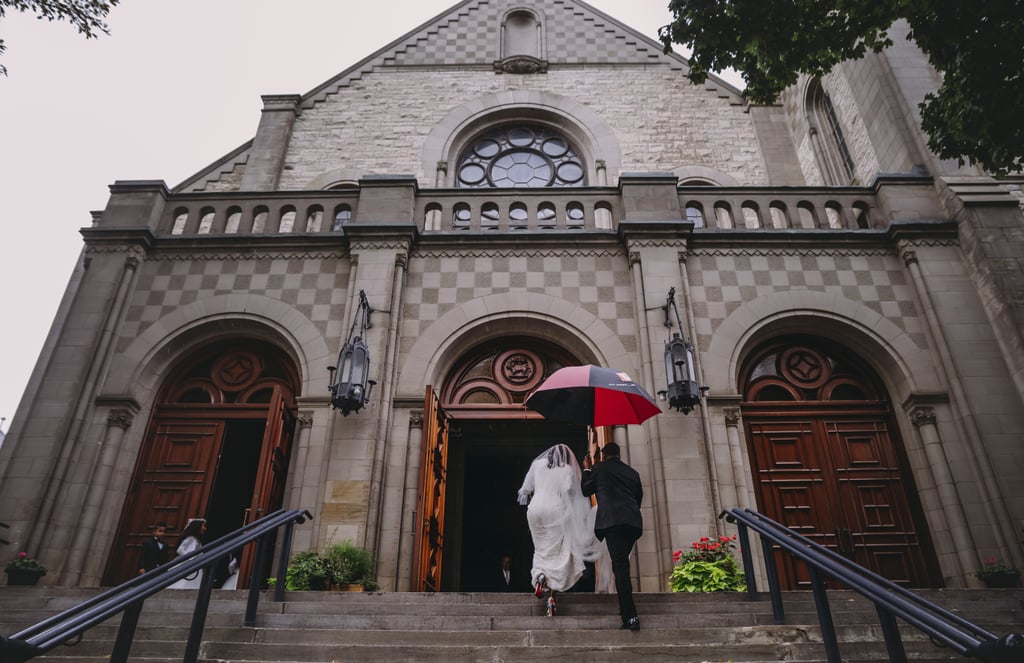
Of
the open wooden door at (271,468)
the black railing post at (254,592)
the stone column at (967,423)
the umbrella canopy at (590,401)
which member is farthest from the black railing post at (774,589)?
the open wooden door at (271,468)

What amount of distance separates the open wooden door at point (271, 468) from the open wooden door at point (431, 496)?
2.27 m

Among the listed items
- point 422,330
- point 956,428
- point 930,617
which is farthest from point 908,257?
point 930,617

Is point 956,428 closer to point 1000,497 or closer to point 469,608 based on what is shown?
point 1000,497

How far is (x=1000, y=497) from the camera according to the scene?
957 centimetres

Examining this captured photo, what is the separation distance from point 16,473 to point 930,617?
11.7m

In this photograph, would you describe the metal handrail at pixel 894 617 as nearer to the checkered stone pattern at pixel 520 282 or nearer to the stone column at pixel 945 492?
the stone column at pixel 945 492

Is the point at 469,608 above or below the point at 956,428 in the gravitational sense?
below

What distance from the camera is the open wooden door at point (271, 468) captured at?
31.7 ft

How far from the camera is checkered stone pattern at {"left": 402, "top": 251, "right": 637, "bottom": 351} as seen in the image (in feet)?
38.5

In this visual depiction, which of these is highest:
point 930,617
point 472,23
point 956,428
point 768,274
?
point 472,23

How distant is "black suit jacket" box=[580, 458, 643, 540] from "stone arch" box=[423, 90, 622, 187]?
11.0 meters

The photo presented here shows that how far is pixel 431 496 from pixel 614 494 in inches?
158

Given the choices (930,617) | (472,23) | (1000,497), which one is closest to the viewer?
(930,617)

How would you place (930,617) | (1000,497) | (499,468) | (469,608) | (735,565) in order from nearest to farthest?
(930,617)
(469,608)
(735,565)
(1000,497)
(499,468)
